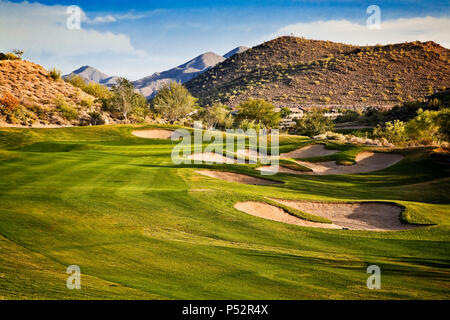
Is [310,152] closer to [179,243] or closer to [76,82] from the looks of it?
[179,243]

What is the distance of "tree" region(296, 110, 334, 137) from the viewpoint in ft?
180

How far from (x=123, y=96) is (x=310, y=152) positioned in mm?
32483

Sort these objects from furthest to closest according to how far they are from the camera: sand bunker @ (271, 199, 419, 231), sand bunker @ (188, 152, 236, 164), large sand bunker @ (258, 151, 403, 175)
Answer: large sand bunker @ (258, 151, 403, 175) < sand bunker @ (188, 152, 236, 164) < sand bunker @ (271, 199, 419, 231)

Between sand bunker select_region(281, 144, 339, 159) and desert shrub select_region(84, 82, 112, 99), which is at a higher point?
desert shrub select_region(84, 82, 112, 99)

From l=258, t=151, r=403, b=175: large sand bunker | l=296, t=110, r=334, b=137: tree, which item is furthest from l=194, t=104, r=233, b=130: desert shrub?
l=258, t=151, r=403, b=175: large sand bunker

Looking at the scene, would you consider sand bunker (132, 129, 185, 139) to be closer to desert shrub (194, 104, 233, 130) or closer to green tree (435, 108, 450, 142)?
desert shrub (194, 104, 233, 130)

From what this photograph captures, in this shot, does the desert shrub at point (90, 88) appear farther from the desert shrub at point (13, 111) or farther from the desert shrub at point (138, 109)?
the desert shrub at point (13, 111)

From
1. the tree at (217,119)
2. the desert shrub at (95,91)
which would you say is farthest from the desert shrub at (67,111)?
the tree at (217,119)

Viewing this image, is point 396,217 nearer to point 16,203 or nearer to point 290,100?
→ point 16,203

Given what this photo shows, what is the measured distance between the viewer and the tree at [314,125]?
54.7m

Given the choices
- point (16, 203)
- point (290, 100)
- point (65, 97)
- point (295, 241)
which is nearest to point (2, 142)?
point (16, 203)

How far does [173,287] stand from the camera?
5.34m

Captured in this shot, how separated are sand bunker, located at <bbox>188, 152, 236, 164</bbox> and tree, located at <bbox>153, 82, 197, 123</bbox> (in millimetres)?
33904
